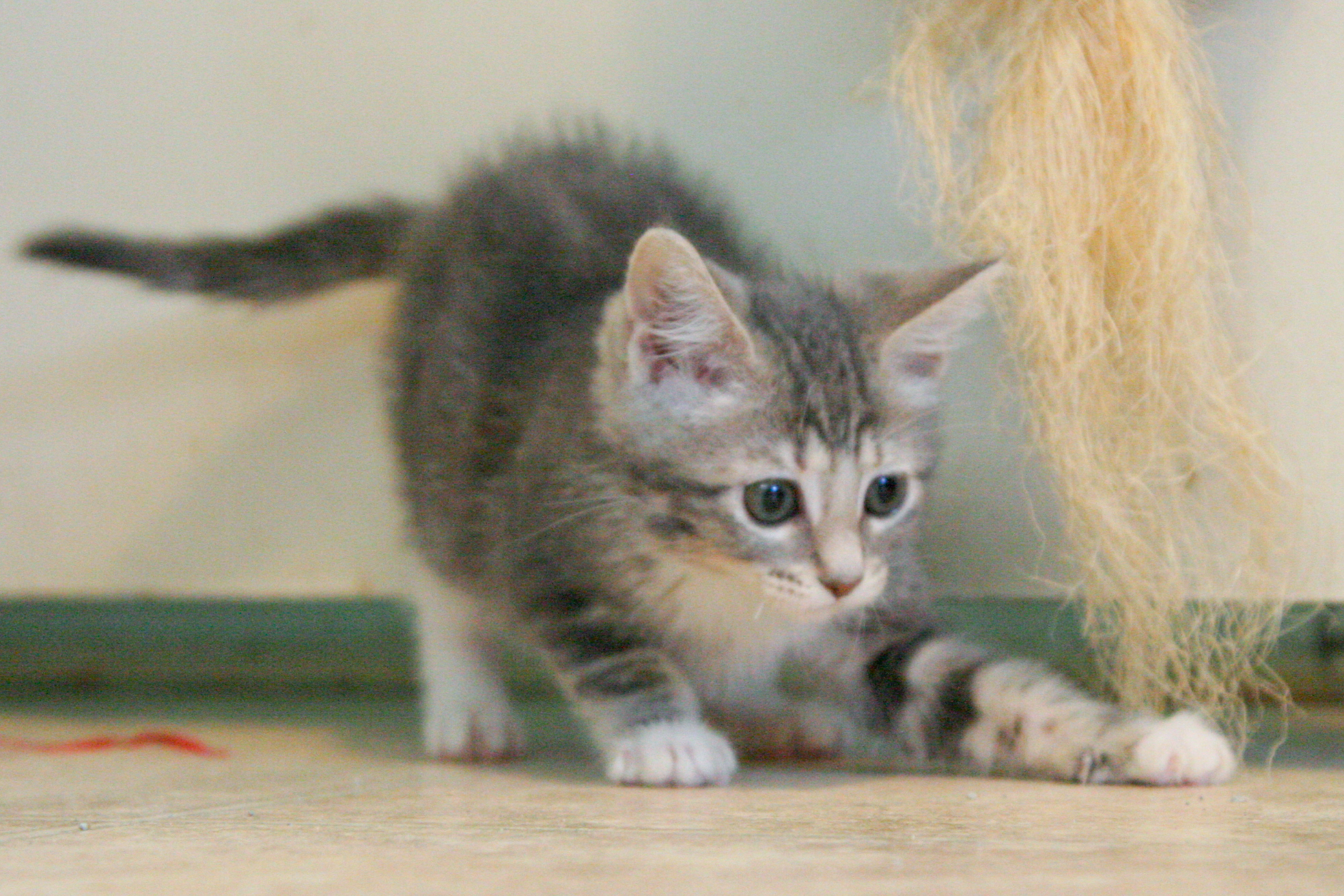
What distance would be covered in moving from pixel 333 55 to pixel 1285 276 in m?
1.46

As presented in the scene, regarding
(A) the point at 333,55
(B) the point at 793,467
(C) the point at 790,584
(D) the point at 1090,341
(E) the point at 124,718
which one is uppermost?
(A) the point at 333,55

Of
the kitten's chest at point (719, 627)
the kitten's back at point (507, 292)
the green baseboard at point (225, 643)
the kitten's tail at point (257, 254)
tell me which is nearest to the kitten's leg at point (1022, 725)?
the kitten's chest at point (719, 627)

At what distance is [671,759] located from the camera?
162 centimetres

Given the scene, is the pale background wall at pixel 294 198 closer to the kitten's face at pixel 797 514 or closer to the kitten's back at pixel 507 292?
the kitten's back at pixel 507 292

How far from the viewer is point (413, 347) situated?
2113mm

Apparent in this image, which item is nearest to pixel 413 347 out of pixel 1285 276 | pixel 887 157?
pixel 887 157

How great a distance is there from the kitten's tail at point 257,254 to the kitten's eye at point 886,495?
0.95 metres

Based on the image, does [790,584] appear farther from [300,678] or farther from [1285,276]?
[300,678]

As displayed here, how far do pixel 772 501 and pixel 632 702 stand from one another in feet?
1.06

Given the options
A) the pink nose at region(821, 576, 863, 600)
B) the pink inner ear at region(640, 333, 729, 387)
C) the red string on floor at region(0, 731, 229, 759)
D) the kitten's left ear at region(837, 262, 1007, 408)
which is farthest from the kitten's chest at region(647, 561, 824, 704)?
the red string on floor at region(0, 731, 229, 759)

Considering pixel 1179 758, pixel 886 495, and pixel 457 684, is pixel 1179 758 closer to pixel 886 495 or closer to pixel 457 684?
pixel 886 495

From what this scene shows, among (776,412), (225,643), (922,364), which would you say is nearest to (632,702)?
(776,412)

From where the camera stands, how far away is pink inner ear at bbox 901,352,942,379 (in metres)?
1.79

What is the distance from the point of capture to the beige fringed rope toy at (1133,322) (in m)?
1.60
